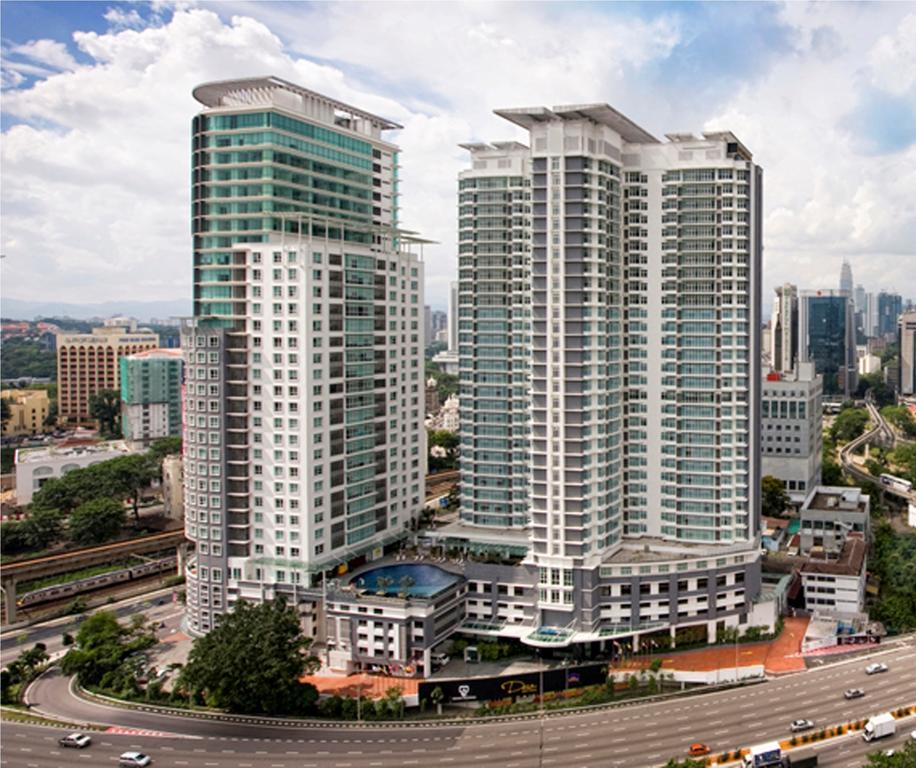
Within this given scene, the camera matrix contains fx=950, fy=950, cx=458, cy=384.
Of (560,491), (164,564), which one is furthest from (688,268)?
(164,564)

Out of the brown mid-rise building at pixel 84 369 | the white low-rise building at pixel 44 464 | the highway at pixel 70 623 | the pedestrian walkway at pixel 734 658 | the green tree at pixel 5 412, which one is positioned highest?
the brown mid-rise building at pixel 84 369

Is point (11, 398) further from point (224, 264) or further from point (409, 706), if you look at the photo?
point (409, 706)

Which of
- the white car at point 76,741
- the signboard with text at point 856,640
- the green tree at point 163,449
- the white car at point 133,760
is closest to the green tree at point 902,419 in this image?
the signboard with text at point 856,640

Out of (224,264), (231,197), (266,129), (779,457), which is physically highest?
(266,129)

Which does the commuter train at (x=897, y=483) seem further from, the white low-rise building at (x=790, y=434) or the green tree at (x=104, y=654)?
the green tree at (x=104, y=654)

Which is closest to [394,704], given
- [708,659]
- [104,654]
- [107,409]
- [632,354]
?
[104,654]

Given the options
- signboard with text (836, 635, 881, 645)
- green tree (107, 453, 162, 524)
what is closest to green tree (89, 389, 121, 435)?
green tree (107, 453, 162, 524)
